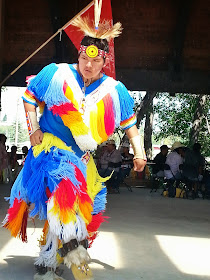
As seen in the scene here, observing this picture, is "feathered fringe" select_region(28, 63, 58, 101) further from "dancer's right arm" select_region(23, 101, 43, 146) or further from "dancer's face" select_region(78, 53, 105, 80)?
"dancer's face" select_region(78, 53, 105, 80)

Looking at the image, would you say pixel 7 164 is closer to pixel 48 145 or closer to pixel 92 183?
pixel 92 183

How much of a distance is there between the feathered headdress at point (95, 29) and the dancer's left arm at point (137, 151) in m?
0.74

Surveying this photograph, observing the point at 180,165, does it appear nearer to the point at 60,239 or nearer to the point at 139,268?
the point at 139,268

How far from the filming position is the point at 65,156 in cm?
371

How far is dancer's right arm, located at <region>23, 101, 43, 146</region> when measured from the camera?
3803 millimetres

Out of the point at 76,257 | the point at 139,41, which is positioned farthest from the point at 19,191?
the point at 139,41

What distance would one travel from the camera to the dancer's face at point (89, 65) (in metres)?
3.84

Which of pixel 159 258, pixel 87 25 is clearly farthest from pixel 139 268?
pixel 87 25

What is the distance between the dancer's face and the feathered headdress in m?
0.18

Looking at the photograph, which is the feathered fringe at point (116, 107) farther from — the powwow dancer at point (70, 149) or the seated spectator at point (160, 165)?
the seated spectator at point (160, 165)

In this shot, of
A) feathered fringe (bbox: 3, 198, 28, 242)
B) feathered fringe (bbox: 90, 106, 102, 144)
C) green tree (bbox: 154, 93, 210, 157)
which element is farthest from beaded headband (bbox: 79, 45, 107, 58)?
green tree (bbox: 154, 93, 210, 157)

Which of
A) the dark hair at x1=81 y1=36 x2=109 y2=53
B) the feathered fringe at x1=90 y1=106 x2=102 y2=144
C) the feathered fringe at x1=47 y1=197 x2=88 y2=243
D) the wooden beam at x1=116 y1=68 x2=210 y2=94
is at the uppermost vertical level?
the wooden beam at x1=116 y1=68 x2=210 y2=94

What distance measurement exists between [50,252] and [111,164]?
30.6ft

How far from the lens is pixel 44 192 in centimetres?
369
